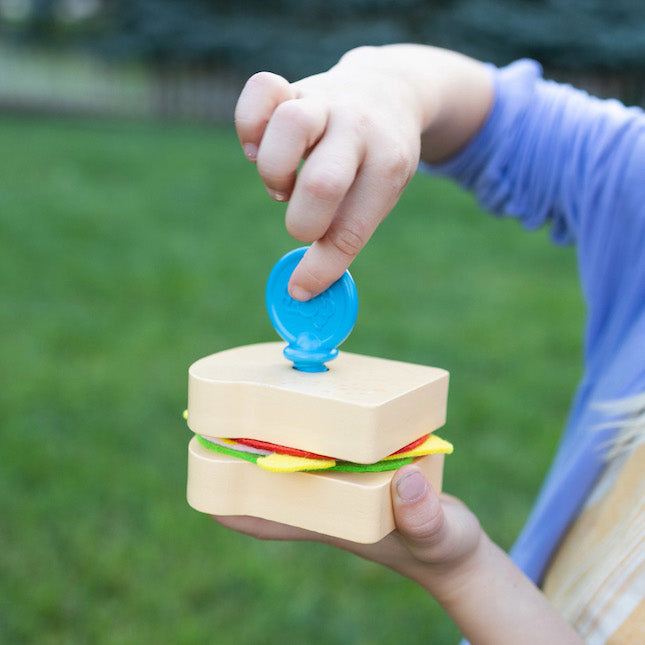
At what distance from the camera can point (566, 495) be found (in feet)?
3.37

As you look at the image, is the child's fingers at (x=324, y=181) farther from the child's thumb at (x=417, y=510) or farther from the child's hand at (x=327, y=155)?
the child's thumb at (x=417, y=510)

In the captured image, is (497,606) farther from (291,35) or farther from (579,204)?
(291,35)

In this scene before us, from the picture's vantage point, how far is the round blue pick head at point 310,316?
861 mm

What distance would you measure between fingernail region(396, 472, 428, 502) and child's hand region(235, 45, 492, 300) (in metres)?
0.21

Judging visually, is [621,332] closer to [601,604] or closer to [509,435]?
[601,604]

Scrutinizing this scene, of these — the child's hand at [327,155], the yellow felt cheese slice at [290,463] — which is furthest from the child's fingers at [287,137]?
the yellow felt cheese slice at [290,463]

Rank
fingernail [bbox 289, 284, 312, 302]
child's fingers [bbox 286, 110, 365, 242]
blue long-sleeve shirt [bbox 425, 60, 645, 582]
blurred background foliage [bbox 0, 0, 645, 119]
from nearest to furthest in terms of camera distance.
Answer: child's fingers [bbox 286, 110, 365, 242]
fingernail [bbox 289, 284, 312, 302]
blue long-sleeve shirt [bbox 425, 60, 645, 582]
blurred background foliage [bbox 0, 0, 645, 119]

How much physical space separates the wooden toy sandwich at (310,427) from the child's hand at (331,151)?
0.10 metres

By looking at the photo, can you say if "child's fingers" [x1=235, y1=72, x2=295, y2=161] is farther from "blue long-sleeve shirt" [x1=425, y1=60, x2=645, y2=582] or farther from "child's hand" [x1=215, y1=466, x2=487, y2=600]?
"blue long-sleeve shirt" [x1=425, y1=60, x2=645, y2=582]

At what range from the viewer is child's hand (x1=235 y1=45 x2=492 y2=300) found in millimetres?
692

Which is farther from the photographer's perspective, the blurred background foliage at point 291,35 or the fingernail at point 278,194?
the blurred background foliage at point 291,35

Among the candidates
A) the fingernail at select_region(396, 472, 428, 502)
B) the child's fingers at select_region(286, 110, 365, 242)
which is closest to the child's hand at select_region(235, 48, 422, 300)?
the child's fingers at select_region(286, 110, 365, 242)

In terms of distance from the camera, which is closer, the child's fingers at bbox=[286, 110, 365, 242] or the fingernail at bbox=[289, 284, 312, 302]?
the child's fingers at bbox=[286, 110, 365, 242]

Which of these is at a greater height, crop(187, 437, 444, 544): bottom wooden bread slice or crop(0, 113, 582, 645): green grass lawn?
crop(187, 437, 444, 544): bottom wooden bread slice
